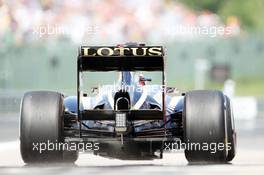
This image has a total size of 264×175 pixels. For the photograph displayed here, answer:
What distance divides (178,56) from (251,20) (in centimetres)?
2094

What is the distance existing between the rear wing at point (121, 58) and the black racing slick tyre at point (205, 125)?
775mm

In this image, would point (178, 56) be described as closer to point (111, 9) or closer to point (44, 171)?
point (111, 9)

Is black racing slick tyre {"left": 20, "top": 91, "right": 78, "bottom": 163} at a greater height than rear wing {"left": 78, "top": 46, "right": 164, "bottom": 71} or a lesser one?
lesser

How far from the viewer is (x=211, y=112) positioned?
668 inches

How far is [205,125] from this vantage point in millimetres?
16906

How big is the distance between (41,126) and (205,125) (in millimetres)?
2389

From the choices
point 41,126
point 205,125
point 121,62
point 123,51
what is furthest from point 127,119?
point 41,126

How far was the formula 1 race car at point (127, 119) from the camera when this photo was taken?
16.8 m

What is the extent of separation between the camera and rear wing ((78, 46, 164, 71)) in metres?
16.8

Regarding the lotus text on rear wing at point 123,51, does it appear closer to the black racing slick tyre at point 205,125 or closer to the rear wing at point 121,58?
the rear wing at point 121,58

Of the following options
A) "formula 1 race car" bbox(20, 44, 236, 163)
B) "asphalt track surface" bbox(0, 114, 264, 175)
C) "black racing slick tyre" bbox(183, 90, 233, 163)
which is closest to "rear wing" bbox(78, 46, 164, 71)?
"formula 1 race car" bbox(20, 44, 236, 163)

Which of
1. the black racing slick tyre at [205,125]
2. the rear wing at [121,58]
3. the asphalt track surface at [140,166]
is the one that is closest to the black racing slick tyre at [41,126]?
the asphalt track surface at [140,166]

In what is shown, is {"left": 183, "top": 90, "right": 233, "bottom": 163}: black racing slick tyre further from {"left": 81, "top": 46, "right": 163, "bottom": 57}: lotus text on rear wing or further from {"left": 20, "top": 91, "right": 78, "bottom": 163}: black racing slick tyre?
{"left": 20, "top": 91, "right": 78, "bottom": 163}: black racing slick tyre

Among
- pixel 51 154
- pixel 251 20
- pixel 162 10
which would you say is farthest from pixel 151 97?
pixel 251 20
